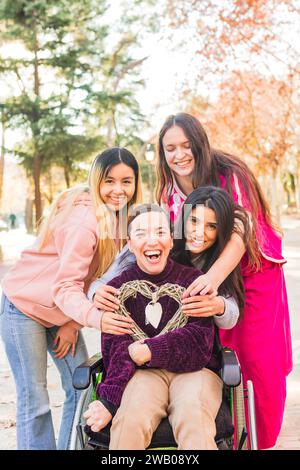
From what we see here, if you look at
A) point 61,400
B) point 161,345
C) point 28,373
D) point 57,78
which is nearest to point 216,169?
point 161,345

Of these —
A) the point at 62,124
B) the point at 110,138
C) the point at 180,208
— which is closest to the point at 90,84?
the point at 62,124

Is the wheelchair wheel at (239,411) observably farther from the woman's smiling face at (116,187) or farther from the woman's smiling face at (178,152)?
the woman's smiling face at (178,152)

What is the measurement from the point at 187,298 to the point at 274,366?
0.98 m

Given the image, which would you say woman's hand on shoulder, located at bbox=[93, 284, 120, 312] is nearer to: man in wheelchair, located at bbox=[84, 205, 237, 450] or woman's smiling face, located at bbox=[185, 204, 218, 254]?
man in wheelchair, located at bbox=[84, 205, 237, 450]

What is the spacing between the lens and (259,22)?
42.6 feet

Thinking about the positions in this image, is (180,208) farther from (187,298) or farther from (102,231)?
(187,298)

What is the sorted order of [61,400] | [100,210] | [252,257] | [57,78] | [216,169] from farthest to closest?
[57,78] < [61,400] < [216,169] < [252,257] < [100,210]

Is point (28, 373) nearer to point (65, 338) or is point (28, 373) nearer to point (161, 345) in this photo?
point (65, 338)

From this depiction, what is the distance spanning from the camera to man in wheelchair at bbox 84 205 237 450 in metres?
2.40

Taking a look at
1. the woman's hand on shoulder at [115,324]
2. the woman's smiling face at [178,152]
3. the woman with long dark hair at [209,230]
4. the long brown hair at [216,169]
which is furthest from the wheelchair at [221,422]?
the woman's smiling face at [178,152]

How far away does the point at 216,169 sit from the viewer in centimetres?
324

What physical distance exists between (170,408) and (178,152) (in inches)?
50.9

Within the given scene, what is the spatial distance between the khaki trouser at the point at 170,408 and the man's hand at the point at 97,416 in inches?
2.6

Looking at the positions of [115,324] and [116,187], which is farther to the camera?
[116,187]
